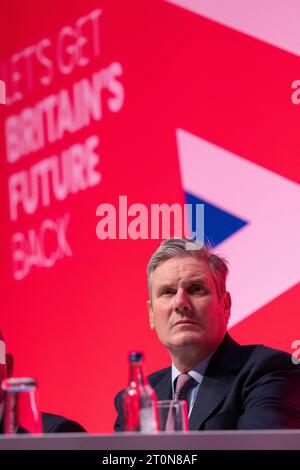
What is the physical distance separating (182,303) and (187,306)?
21 mm

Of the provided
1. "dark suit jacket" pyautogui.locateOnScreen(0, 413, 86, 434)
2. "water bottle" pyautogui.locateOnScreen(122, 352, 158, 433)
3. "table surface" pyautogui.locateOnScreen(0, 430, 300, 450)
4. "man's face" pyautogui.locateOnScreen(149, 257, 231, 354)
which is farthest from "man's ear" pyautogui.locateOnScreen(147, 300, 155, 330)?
"table surface" pyautogui.locateOnScreen(0, 430, 300, 450)

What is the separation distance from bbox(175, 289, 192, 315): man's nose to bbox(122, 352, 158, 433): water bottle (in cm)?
144

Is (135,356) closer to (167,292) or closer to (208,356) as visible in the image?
(208,356)

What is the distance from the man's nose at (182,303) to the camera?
3230 mm

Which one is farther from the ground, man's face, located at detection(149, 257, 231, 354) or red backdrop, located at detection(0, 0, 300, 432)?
red backdrop, located at detection(0, 0, 300, 432)

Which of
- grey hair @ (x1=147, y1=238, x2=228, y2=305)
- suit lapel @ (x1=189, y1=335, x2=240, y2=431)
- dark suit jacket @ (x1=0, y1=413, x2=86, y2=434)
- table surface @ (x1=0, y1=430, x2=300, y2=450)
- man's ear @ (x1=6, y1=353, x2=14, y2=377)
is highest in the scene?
grey hair @ (x1=147, y1=238, x2=228, y2=305)

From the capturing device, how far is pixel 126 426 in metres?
1.66

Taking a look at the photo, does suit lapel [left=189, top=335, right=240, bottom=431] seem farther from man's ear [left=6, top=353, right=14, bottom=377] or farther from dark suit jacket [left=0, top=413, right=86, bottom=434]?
man's ear [left=6, top=353, right=14, bottom=377]

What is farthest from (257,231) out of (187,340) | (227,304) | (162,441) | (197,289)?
(162,441)

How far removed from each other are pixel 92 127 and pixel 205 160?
1.55ft

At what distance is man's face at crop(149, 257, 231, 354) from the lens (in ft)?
10.6

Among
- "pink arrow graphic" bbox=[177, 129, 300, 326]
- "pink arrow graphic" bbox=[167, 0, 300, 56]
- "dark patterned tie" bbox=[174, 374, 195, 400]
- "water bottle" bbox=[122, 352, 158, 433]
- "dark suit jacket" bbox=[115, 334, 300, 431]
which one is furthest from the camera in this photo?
"pink arrow graphic" bbox=[167, 0, 300, 56]
